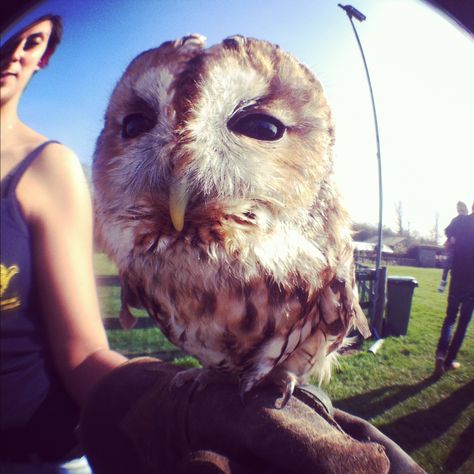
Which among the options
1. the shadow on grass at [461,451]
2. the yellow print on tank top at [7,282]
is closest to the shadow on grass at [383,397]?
the shadow on grass at [461,451]

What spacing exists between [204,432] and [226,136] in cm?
60

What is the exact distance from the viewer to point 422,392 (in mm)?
657

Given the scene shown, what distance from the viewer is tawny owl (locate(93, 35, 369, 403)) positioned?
62cm

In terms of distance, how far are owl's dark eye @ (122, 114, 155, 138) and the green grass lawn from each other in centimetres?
50

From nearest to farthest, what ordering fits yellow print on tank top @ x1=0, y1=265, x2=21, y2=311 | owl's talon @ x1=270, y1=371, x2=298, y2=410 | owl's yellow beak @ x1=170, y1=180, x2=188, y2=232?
owl's yellow beak @ x1=170, y1=180, x2=188, y2=232, owl's talon @ x1=270, y1=371, x2=298, y2=410, yellow print on tank top @ x1=0, y1=265, x2=21, y2=311

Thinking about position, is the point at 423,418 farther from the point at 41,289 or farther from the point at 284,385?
the point at 41,289

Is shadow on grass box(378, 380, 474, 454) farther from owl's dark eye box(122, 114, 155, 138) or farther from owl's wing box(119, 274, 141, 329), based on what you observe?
owl's dark eye box(122, 114, 155, 138)

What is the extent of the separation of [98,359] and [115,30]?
0.73m

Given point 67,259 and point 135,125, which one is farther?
point 67,259

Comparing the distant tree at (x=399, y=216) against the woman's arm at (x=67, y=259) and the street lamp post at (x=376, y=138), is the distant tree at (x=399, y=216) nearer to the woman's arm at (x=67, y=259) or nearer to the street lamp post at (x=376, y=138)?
the street lamp post at (x=376, y=138)

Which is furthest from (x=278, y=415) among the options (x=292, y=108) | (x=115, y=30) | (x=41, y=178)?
(x=115, y=30)

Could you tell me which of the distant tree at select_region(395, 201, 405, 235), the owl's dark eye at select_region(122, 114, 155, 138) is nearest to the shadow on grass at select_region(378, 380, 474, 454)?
the distant tree at select_region(395, 201, 405, 235)

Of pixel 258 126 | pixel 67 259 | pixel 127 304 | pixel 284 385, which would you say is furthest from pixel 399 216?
pixel 67 259

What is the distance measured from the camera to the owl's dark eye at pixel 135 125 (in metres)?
0.66
